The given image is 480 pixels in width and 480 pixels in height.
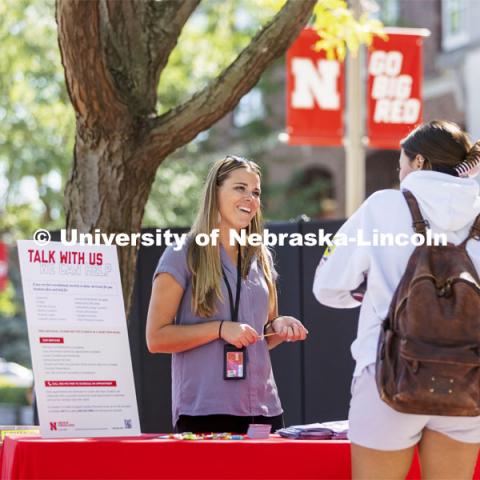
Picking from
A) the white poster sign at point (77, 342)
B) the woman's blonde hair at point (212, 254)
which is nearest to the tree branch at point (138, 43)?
the woman's blonde hair at point (212, 254)

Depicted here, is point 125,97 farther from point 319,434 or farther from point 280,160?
point 280,160

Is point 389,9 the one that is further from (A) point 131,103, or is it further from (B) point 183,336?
(B) point 183,336

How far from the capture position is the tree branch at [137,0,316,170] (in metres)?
6.52

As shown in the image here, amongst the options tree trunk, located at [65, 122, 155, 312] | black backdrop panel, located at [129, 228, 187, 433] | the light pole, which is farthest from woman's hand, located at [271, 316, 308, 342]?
the light pole

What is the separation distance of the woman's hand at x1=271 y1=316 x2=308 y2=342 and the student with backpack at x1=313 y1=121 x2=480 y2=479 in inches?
34.4

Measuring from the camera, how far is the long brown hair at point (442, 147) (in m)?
3.92

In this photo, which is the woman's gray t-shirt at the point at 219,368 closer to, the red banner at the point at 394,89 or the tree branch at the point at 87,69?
the tree branch at the point at 87,69

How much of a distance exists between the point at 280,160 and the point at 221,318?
26497 mm

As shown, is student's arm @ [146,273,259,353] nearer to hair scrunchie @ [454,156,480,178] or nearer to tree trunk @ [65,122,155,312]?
hair scrunchie @ [454,156,480,178]

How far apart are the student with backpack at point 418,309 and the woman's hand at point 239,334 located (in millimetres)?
779

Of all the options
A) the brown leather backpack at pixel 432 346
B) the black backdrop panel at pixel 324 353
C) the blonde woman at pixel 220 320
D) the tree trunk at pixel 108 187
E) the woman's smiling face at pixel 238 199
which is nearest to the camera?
the brown leather backpack at pixel 432 346

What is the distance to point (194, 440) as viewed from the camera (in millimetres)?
4367

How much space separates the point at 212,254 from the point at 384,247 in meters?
1.23

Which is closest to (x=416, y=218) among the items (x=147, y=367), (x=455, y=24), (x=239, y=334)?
(x=239, y=334)
